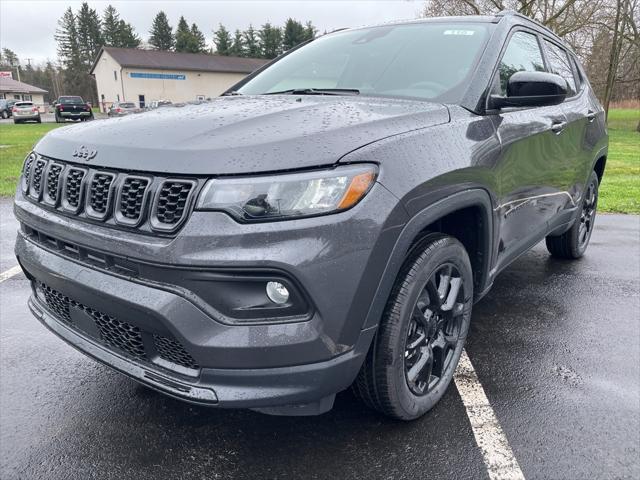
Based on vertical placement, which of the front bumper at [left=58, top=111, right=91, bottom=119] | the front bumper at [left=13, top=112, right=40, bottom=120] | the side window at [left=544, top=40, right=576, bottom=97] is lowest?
the front bumper at [left=13, top=112, right=40, bottom=120]

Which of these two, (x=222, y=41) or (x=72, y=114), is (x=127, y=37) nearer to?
(x=222, y=41)

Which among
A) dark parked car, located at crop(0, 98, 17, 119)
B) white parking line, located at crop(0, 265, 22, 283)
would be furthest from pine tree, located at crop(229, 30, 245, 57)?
white parking line, located at crop(0, 265, 22, 283)

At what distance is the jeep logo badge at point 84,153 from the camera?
2.06m

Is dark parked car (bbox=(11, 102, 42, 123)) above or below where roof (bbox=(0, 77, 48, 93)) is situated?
above

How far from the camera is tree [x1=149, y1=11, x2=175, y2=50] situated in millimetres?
81312

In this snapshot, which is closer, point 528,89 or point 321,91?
point 528,89

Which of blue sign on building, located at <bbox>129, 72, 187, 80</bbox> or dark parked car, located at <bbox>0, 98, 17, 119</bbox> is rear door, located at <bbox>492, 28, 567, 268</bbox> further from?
blue sign on building, located at <bbox>129, 72, 187, 80</bbox>

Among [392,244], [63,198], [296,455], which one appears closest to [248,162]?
[392,244]

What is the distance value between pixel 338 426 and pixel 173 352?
90cm

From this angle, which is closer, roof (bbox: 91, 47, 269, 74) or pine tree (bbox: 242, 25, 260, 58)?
roof (bbox: 91, 47, 269, 74)

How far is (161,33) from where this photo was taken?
81.3 metres

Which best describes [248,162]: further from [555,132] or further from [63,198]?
[555,132]

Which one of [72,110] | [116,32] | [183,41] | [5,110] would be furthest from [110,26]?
[72,110]

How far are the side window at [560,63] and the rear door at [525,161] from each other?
0.81ft
